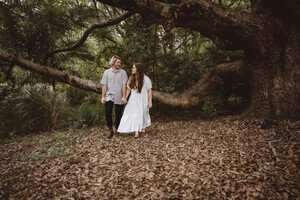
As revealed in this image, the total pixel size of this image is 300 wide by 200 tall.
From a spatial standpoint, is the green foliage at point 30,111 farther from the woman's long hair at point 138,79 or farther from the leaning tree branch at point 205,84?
the woman's long hair at point 138,79

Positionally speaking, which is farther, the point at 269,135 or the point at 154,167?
the point at 269,135

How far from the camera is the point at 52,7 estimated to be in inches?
248

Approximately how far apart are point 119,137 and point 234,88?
4.50m

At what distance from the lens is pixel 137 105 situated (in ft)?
13.5

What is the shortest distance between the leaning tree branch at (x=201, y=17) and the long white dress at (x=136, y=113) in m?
1.64

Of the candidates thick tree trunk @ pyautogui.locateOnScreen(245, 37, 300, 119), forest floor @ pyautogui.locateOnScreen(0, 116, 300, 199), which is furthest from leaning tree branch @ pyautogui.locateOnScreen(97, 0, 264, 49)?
forest floor @ pyautogui.locateOnScreen(0, 116, 300, 199)

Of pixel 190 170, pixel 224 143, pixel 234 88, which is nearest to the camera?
pixel 190 170

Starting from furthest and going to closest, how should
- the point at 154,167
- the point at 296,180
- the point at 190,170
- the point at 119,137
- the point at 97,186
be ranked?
the point at 119,137
the point at 154,167
the point at 190,170
the point at 97,186
the point at 296,180

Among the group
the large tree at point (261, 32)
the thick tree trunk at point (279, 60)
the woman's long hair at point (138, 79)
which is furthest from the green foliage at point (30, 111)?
the thick tree trunk at point (279, 60)

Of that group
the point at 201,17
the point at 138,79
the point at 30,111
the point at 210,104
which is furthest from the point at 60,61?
the point at 210,104

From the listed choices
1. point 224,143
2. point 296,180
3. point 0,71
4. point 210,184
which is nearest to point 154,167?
point 210,184

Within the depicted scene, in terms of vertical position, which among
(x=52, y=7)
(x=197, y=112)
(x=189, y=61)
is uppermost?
(x=52, y=7)

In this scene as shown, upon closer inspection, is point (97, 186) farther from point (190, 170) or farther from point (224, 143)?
point (224, 143)

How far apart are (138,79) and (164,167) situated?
2.34 m
